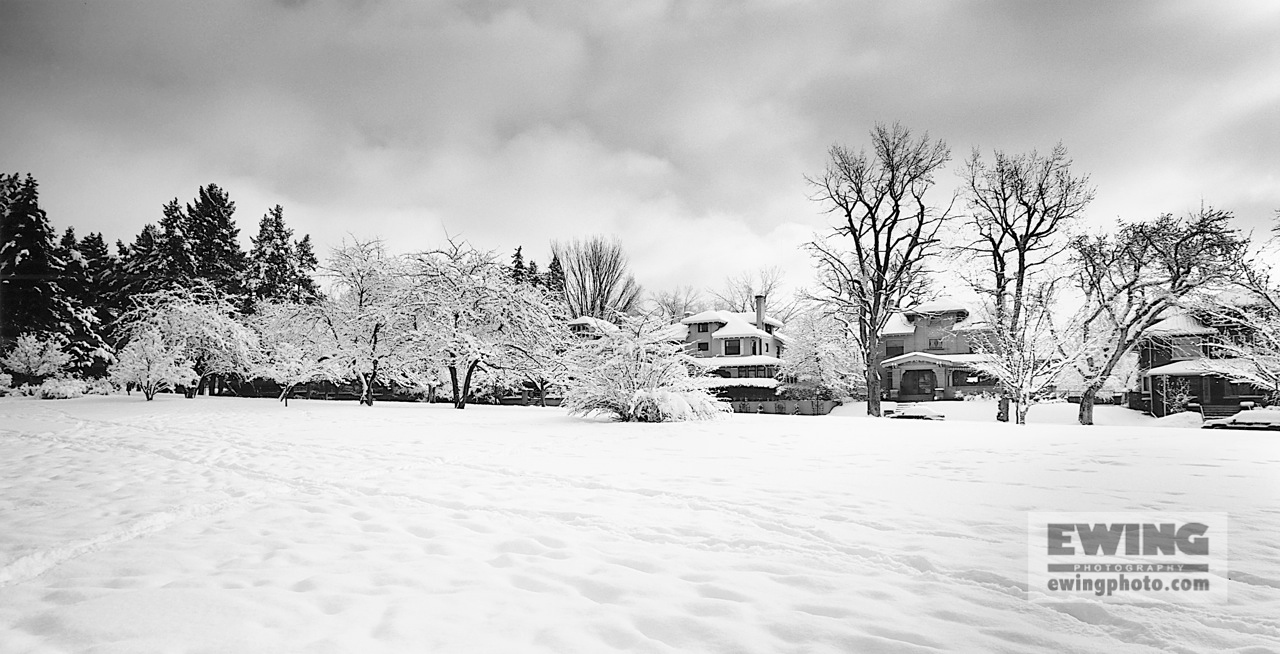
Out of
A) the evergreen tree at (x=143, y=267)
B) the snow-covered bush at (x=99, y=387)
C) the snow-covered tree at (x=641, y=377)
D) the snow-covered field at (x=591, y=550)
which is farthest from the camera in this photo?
the evergreen tree at (x=143, y=267)

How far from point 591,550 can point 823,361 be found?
3209 cm

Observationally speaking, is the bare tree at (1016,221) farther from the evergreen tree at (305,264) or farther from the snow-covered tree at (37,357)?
the snow-covered tree at (37,357)

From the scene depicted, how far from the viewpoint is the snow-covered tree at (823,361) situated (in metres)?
33.4

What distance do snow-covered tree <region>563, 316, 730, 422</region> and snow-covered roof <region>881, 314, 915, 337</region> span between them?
3061cm

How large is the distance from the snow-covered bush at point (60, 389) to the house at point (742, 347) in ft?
106

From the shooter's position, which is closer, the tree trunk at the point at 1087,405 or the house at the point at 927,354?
the tree trunk at the point at 1087,405

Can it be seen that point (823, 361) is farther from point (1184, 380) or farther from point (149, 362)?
point (149, 362)

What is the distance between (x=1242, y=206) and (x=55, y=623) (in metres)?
29.9

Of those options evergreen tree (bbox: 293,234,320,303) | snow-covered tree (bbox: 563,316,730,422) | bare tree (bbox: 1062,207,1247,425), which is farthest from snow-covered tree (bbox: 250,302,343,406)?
bare tree (bbox: 1062,207,1247,425)

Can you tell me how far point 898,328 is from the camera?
1629 inches

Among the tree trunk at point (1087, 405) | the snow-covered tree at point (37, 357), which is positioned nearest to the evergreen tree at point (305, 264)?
the snow-covered tree at point (37, 357)

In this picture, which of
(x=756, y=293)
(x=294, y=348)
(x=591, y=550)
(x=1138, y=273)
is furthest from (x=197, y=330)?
(x=1138, y=273)

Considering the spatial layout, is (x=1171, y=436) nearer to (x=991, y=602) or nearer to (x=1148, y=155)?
(x=1148, y=155)

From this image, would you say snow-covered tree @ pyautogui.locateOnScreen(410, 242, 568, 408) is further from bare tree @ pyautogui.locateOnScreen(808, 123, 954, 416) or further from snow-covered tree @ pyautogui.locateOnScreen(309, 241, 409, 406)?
bare tree @ pyautogui.locateOnScreen(808, 123, 954, 416)
